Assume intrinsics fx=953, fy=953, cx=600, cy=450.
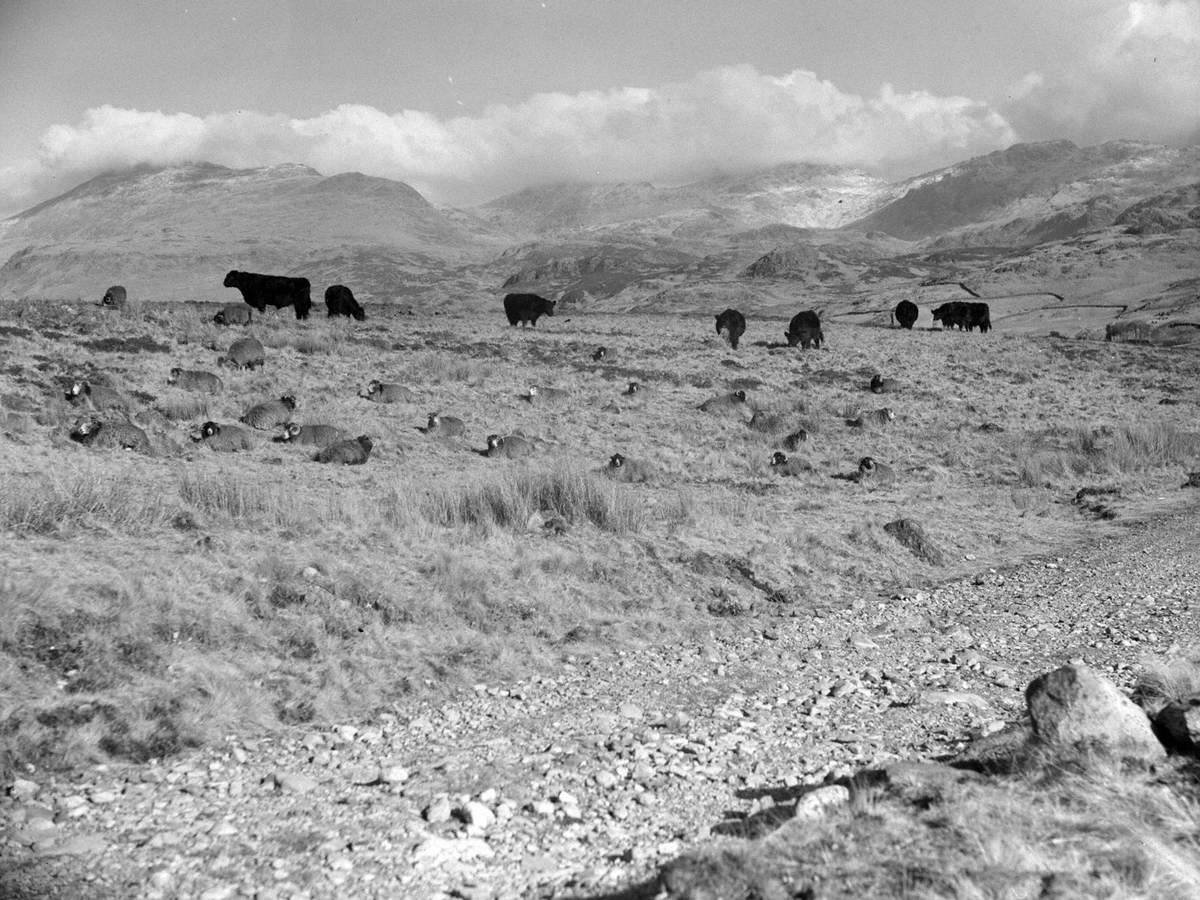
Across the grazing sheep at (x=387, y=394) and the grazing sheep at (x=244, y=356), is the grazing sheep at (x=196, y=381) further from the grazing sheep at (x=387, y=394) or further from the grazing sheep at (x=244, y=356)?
the grazing sheep at (x=387, y=394)

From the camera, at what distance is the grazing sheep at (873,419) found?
19739mm

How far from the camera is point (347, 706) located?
5.74 metres

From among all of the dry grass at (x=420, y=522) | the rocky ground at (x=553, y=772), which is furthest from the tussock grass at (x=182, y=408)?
the rocky ground at (x=553, y=772)

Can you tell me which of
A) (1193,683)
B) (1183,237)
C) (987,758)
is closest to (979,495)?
(1193,683)

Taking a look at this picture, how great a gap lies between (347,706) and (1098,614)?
236 inches

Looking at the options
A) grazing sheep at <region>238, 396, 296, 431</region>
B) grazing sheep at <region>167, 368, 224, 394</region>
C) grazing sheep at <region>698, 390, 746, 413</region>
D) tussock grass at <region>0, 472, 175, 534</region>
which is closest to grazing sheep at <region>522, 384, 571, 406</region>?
grazing sheep at <region>698, 390, 746, 413</region>

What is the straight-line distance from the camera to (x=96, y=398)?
578 inches

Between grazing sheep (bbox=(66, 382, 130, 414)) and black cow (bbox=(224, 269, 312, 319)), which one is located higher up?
black cow (bbox=(224, 269, 312, 319))

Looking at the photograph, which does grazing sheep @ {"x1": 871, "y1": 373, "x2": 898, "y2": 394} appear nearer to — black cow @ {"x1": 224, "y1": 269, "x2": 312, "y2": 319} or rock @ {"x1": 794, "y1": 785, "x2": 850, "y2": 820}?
black cow @ {"x1": 224, "y1": 269, "x2": 312, "y2": 319}

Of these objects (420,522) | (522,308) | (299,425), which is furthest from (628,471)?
(522,308)

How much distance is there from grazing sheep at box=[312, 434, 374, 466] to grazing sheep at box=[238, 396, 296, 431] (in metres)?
2.03

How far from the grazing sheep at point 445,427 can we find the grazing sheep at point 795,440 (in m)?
5.84

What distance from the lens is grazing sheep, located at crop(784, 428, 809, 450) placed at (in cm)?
1725

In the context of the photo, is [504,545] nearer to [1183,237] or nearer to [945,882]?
[945,882]
